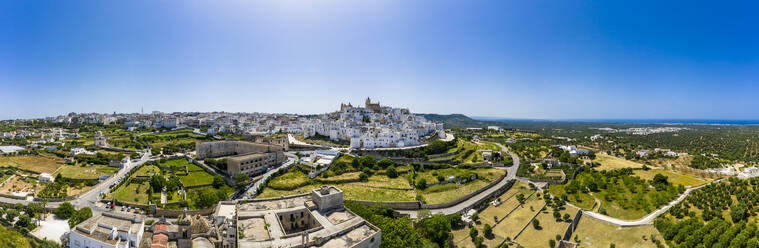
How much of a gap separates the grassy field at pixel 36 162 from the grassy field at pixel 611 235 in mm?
66931

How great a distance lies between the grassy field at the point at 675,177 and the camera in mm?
42375

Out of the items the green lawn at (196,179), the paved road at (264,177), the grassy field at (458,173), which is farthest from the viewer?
the grassy field at (458,173)

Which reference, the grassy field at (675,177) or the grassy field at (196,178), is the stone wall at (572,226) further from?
the grassy field at (196,178)

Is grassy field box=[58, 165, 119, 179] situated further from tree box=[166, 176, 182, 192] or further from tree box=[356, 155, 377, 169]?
tree box=[356, 155, 377, 169]

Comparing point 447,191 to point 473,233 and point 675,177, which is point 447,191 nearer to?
point 473,233

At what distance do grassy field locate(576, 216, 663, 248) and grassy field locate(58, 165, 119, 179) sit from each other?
2283 inches

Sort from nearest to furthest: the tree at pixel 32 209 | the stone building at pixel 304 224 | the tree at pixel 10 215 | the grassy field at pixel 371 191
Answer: the stone building at pixel 304 224 < the tree at pixel 10 215 < the tree at pixel 32 209 < the grassy field at pixel 371 191

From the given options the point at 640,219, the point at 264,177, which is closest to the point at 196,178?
the point at 264,177

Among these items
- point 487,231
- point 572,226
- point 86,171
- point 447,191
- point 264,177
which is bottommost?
point 572,226

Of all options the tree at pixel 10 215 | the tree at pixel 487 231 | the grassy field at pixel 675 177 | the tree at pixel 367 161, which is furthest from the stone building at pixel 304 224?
the grassy field at pixel 675 177

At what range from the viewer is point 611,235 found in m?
30.9

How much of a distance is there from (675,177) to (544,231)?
29.5m

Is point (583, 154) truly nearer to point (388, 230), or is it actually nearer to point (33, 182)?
point (388, 230)

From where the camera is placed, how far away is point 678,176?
45.7 m
